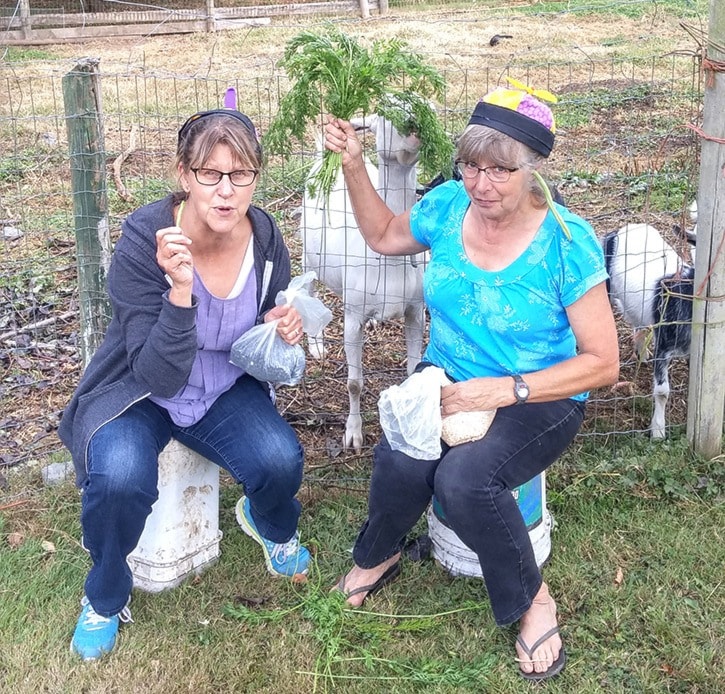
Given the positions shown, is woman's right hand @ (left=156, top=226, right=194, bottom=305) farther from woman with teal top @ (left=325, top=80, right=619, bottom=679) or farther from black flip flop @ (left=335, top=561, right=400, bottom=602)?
black flip flop @ (left=335, top=561, right=400, bottom=602)

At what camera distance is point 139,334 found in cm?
268

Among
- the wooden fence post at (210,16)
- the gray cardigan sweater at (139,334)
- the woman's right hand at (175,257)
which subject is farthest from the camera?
the wooden fence post at (210,16)

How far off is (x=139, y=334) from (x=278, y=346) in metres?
0.44

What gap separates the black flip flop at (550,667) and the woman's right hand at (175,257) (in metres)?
1.58

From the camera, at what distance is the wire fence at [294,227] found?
404cm

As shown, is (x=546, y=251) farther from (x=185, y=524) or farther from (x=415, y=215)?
(x=185, y=524)

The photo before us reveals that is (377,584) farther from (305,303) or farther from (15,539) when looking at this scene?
(15,539)

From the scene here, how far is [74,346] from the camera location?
4.91 meters

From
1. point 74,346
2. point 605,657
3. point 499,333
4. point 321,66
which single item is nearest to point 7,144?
point 74,346

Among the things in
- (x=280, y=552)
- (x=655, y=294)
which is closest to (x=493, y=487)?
(x=280, y=552)

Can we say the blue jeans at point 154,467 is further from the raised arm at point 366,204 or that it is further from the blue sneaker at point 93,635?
the raised arm at point 366,204

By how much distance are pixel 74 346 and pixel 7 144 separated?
13.0ft

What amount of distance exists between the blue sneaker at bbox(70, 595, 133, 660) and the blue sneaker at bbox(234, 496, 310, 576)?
0.58 metres

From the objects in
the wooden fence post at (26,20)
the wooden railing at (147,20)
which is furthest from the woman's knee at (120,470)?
the wooden fence post at (26,20)
